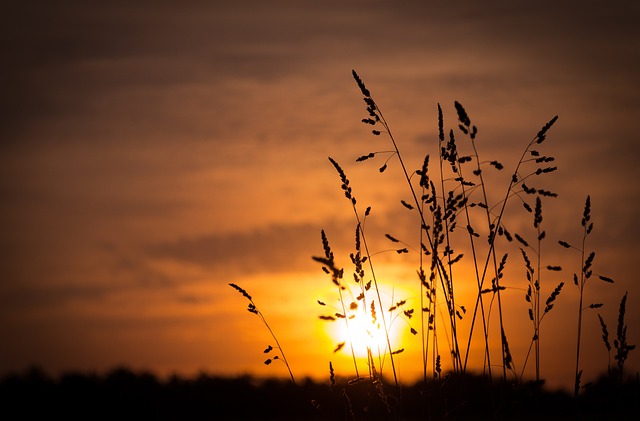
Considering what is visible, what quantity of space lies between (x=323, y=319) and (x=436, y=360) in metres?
0.67

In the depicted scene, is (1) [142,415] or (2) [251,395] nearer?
(1) [142,415]

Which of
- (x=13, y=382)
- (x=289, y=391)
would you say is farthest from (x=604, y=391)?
(x=13, y=382)

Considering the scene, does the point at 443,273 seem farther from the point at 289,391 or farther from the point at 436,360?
the point at 289,391

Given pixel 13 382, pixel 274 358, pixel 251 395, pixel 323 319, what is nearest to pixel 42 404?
pixel 13 382

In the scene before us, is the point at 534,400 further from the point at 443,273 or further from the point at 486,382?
the point at 443,273

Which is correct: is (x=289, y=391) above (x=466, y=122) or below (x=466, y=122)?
below

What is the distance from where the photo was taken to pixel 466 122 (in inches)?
143

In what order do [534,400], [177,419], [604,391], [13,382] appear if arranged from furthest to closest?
[13,382] → [177,419] → [604,391] → [534,400]

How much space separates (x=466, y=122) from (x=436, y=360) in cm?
119

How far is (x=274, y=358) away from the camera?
4.14 metres

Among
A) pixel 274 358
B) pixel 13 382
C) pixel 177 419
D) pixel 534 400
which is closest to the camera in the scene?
pixel 534 400

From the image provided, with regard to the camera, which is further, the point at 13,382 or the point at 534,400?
the point at 13,382

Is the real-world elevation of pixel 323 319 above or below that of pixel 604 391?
above

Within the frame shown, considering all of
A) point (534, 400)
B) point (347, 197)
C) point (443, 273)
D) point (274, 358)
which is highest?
point (347, 197)
